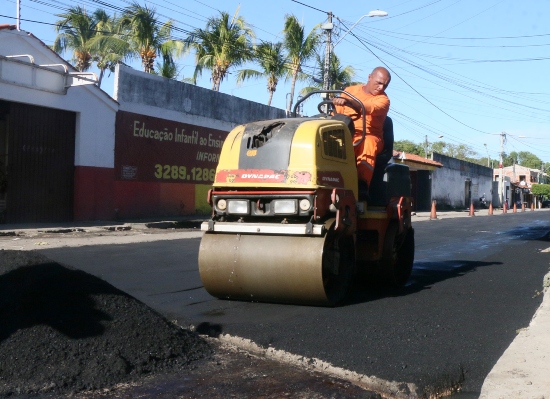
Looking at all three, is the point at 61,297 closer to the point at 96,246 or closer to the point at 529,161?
the point at 96,246

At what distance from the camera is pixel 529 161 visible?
14538 centimetres

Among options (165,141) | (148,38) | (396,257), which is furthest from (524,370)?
(148,38)

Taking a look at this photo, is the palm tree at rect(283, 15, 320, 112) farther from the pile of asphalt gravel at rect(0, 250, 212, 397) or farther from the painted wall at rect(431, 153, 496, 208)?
the pile of asphalt gravel at rect(0, 250, 212, 397)

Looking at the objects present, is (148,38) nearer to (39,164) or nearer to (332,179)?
(39,164)

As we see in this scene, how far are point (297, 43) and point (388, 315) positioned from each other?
2953cm

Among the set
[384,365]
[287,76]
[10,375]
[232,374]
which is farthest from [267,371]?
[287,76]

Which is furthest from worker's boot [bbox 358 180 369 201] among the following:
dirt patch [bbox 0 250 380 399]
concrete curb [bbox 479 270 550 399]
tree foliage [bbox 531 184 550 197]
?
tree foliage [bbox 531 184 550 197]

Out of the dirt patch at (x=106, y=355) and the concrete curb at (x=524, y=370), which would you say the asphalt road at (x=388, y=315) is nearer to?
the concrete curb at (x=524, y=370)

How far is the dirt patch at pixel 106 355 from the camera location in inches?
184

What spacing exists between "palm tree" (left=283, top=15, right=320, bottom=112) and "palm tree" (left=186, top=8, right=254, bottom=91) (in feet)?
7.41

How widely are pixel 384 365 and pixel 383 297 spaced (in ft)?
10.5

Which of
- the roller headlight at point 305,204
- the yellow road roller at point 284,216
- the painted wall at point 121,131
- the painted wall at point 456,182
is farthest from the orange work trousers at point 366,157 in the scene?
the painted wall at point 456,182

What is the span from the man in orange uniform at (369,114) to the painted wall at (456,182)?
4261cm

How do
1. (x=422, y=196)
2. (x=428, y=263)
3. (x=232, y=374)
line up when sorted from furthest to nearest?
(x=422, y=196) → (x=428, y=263) → (x=232, y=374)
